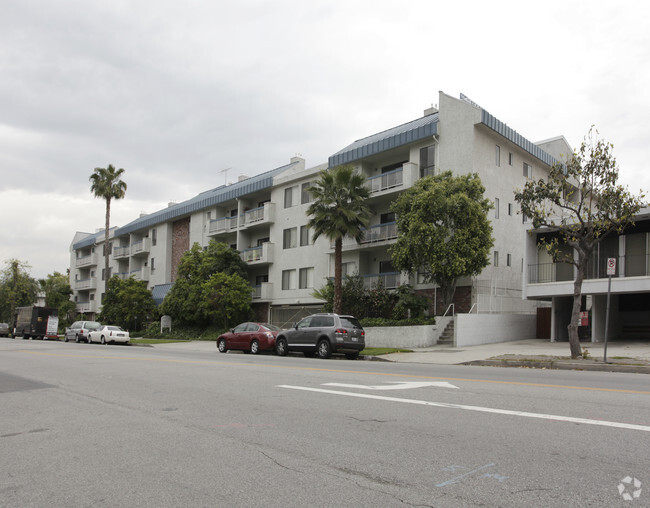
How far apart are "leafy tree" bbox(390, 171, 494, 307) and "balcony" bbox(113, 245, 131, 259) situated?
4039 cm

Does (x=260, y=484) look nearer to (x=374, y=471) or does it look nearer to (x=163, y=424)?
(x=374, y=471)

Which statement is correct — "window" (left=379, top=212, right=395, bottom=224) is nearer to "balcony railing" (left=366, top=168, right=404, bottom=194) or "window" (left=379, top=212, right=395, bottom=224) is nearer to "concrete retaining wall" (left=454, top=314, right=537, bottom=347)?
"balcony railing" (left=366, top=168, right=404, bottom=194)

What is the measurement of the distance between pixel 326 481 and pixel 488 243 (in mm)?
23189

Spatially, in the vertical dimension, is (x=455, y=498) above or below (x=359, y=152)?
below

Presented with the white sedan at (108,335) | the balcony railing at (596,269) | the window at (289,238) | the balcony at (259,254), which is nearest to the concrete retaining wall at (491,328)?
the balcony railing at (596,269)

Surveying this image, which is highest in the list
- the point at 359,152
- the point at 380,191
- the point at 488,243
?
the point at 359,152

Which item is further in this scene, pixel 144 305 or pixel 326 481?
pixel 144 305

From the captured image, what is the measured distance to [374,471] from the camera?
202 inches

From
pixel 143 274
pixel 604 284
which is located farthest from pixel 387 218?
pixel 143 274

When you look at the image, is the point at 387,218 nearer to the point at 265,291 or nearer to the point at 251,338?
the point at 265,291

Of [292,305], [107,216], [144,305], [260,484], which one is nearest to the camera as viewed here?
[260,484]

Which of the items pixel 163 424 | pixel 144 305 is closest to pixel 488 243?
pixel 163 424

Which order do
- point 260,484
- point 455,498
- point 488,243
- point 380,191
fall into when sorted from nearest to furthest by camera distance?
point 455,498, point 260,484, point 488,243, point 380,191

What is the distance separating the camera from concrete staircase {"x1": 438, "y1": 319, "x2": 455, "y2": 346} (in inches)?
1050
